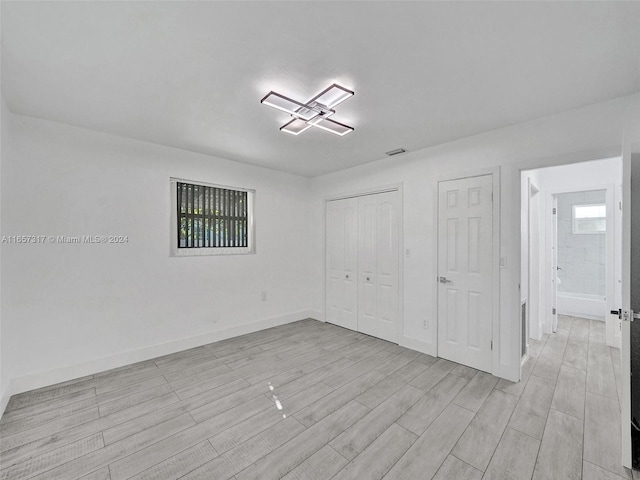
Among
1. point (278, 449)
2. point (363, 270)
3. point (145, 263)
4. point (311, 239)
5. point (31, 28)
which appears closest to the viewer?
point (31, 28)

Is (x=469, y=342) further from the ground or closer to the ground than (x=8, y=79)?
closer to the ground

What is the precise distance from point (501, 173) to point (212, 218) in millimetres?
3670

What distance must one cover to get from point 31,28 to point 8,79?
2.77 ft

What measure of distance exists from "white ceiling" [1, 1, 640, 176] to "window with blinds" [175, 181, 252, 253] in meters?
A: 1.09

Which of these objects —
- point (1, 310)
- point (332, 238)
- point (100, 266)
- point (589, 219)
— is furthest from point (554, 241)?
point (1, 310)

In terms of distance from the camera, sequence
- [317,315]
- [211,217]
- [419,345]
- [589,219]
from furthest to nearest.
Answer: [589,219] < [317,315] < [211,217] < [419,345]

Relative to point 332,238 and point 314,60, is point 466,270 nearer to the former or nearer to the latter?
point 332,238

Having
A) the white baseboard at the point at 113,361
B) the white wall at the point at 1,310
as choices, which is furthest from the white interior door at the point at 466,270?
the white wall at the point at 1,310

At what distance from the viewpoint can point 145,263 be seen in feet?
10.9

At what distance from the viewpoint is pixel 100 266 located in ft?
9.96

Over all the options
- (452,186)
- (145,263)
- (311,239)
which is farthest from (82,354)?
(452,186)

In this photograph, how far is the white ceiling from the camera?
1.44m

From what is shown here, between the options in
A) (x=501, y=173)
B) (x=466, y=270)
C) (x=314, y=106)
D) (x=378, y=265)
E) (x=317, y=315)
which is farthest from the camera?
(x=317, y=315)

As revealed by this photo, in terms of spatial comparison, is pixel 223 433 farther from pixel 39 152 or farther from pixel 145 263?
pixel 39 152
